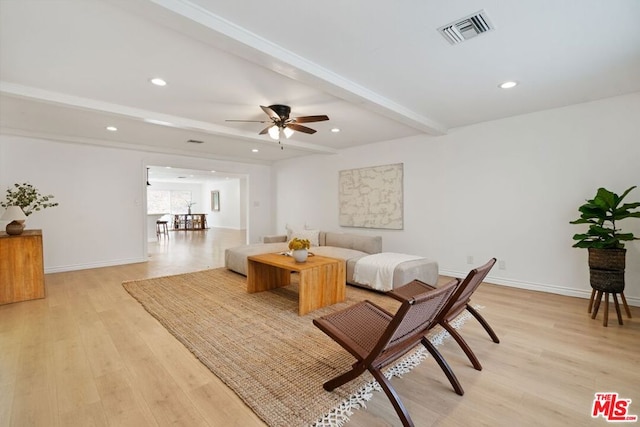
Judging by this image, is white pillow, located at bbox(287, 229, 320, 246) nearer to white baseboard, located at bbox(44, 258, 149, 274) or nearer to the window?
white baseboard, located at bbox(44, 258, 149, 274)

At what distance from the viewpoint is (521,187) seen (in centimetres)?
400

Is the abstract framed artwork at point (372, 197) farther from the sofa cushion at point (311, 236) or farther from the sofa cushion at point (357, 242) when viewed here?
the sofa cushion at point (311, 236)

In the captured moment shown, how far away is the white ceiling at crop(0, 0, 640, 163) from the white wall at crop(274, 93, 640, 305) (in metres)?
0.34

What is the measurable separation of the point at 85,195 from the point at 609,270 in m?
7.77

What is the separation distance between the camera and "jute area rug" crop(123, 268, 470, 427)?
1.72 metres

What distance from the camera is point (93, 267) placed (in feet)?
17.5

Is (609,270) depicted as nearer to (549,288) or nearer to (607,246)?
(607,246)

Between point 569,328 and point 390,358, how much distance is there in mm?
2327

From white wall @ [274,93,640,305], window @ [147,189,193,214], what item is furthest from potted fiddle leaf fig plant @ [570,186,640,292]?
window @ [147,189,193,214]

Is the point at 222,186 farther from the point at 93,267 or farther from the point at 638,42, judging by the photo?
the point at 638,42

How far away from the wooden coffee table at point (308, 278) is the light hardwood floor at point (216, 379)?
126 centimetres

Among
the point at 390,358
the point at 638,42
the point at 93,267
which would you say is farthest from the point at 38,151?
the point at 638,42

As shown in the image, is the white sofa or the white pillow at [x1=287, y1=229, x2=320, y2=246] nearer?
the white sofa

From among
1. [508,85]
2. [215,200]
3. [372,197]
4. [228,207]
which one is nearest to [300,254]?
[372,197]
